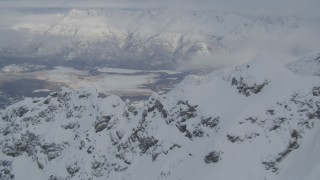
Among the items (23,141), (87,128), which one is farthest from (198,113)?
(23,141)

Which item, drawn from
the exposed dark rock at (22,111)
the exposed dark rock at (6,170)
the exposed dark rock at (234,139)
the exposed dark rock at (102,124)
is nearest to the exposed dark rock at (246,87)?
the exposed dark rock at (234,139)

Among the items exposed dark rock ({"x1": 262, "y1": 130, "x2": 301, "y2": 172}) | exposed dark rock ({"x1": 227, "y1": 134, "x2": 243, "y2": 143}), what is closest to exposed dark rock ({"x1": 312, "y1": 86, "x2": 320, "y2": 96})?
exposed dark rock ({"x1": 262, "y1": 130, "x2": 301, "y2": 172})

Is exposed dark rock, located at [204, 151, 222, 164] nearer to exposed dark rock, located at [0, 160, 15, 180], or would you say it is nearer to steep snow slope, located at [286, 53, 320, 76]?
exposed dark rock, located at [0, 160, 15, 180]

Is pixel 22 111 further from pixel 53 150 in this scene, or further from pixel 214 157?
pixel 214 157

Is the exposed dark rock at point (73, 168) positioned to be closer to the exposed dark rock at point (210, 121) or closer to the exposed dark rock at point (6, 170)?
the exposed dark rock at point (6, 170)

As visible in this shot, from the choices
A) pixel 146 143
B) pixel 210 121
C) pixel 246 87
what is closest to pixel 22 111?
pixel 146 143

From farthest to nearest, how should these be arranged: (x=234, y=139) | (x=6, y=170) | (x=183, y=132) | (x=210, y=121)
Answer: (x=6, y=170), (x=183, y=132), (x=210, y=121), (x=234, y=139)
